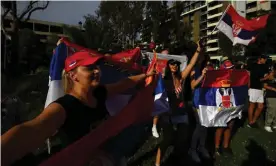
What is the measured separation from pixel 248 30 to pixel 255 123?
2.30m

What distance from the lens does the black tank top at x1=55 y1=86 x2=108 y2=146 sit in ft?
7.30

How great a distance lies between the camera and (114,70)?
3.46 m

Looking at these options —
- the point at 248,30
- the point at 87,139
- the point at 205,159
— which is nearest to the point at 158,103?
the point at 205,159

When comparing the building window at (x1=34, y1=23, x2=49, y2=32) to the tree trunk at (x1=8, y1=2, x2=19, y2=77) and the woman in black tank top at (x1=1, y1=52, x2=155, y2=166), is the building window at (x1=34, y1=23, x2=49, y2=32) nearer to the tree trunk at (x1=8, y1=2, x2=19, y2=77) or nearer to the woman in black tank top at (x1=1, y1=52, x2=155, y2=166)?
the tree trunk at (x1=8, y1=2, x2=19, y2=77)

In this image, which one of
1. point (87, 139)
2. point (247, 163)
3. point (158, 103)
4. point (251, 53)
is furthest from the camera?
point (251, 53)

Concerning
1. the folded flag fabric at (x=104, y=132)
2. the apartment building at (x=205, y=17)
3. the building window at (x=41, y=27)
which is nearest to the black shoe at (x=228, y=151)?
the folded flag fabric at (x=104, y=132)

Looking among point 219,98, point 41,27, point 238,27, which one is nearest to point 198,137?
point 219,98

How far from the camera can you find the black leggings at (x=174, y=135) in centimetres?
519

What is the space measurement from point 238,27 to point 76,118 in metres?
6.90

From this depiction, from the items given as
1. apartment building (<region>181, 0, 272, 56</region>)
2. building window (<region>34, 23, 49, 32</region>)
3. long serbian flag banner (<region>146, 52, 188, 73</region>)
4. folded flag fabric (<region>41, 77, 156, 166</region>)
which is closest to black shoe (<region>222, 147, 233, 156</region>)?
long serbian flag banner (<region>146, 52, 188, 73</region>)

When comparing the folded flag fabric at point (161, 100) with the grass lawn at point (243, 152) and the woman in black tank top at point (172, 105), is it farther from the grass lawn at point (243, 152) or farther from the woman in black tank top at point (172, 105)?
the grass lawn at point (243, 152)

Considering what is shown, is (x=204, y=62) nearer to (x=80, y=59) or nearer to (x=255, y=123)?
(x=255, y=123)

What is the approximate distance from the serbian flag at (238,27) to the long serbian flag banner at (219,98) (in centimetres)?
204

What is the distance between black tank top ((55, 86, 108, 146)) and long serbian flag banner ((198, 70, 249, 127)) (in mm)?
3691
